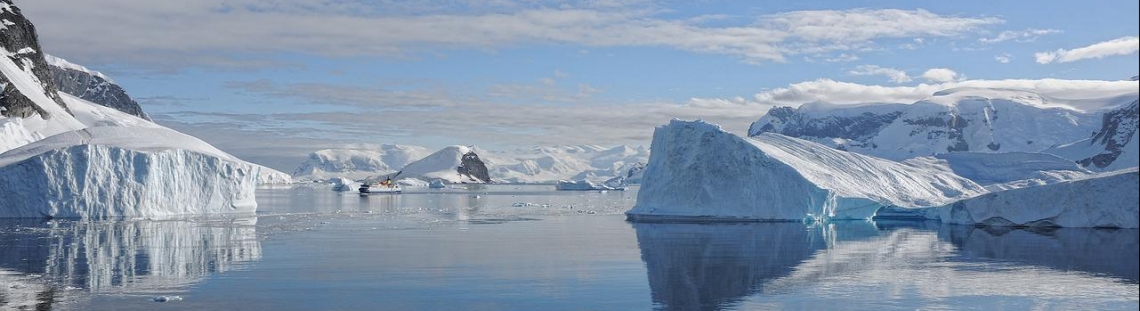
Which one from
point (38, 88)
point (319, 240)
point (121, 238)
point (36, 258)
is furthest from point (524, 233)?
point (38, 88)

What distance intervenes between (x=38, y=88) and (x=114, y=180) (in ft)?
196

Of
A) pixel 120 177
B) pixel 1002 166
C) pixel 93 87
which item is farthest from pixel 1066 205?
pixel 93 87

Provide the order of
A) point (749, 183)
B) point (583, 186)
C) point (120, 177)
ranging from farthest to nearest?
point (583, 186)
point (749, 183)
point (120, 177)

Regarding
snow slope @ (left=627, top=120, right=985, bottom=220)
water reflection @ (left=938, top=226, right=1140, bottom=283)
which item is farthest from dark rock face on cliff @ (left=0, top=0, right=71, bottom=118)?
water reflection @ (left=938, top=226, right=1140, bottom=283)

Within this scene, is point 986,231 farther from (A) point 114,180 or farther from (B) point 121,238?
(A) point 114,180

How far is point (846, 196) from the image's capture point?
46.7 m

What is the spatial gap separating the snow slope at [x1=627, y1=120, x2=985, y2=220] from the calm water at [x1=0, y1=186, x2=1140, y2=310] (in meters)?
4.79

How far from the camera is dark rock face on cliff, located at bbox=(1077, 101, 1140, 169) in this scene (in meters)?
130

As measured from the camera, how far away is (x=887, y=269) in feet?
83.3

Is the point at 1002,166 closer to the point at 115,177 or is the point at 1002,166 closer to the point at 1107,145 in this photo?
the point at 115,177

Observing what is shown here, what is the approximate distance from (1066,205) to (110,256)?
1438 inches

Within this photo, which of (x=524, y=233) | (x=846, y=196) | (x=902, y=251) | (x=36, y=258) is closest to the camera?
(x=36, y=258)

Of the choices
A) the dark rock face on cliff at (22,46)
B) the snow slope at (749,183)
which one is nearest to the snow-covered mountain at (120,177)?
the snow slope at (749,183)

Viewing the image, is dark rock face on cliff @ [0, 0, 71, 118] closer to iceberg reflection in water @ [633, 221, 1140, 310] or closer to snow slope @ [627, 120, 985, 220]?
snow slope @ [627, 120, 985, 220]
